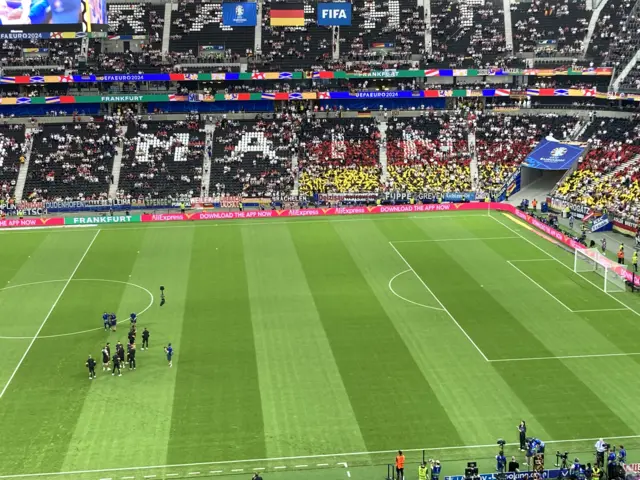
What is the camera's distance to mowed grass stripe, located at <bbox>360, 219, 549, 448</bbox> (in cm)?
3059

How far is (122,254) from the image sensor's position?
192ft

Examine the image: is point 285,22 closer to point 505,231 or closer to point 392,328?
point 505,231

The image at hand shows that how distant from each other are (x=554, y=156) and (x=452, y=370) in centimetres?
5074

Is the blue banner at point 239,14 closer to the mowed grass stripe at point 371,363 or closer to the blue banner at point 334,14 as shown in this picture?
the blue banner at point 334,14

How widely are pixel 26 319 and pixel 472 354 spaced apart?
24.7 metres

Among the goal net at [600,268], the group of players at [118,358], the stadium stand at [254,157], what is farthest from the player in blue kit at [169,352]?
the stadium stand at [254,157]

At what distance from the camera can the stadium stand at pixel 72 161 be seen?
8112 centimetres

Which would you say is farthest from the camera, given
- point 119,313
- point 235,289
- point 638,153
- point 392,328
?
point 638,153

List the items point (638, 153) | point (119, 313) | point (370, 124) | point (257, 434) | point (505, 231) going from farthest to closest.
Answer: point (370, 124) < point (638, 153) < point (505, 231) < point (119, 313) < point (257, 434)

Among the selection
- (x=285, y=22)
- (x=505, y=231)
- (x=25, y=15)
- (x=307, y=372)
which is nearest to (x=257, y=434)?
(x=307, y=372)

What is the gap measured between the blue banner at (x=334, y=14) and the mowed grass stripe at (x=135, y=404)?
55901 millimetres

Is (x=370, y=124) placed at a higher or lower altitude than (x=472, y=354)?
higher

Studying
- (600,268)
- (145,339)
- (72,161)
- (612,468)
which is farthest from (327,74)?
(612,468)

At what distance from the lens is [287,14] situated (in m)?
97.4
